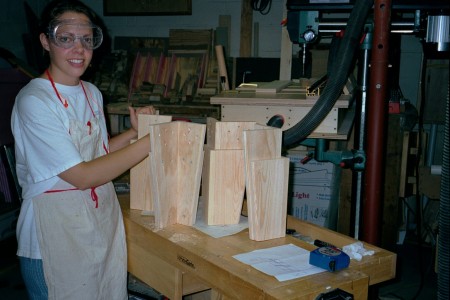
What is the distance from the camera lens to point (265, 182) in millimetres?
1363

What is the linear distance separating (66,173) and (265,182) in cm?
57

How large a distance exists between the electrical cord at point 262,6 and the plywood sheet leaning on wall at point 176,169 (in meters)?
3.28

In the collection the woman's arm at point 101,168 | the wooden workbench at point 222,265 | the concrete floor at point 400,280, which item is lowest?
the concrete floor at point 400,280

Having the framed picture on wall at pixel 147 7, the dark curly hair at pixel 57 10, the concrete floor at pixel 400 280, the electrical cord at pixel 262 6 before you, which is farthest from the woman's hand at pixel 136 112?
the framed picture on wall at pixel 147 7

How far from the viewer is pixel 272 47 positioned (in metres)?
4.50

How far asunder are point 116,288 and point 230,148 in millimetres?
603

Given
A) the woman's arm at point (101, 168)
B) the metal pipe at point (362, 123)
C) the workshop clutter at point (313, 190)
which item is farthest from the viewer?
the workshop clutter at point (313, 190)

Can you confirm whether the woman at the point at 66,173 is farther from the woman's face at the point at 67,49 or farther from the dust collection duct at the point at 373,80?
the dust collection duct at the point at 373,80

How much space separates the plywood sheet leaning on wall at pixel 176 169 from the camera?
1412 millimetres

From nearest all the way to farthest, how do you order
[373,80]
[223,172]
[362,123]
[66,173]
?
1. [66,173]
2. [223,172]
3. [373,80]
4. [362,123]

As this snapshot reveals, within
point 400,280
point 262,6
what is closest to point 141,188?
point 400,280

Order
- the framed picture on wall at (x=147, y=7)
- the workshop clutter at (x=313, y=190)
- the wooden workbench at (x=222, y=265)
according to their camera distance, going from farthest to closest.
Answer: the framed picture on wall at (x=147, y=7)
the workshop clutter at (x=313, y=190)
the wooden workbench at (x=222, y=265)

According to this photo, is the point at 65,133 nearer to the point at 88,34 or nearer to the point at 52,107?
the point at 52,107

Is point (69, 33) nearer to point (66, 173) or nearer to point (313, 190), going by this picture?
point (66, 173)
